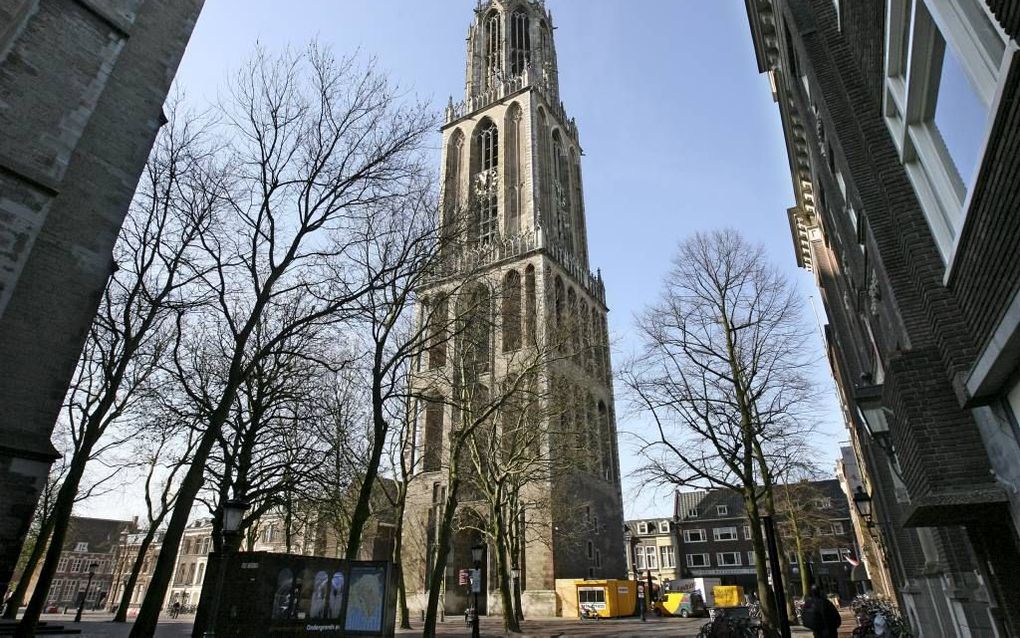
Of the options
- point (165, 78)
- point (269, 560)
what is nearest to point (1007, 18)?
point (269, 560)

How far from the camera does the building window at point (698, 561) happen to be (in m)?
63.0

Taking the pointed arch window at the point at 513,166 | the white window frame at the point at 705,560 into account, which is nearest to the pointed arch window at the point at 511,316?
the pointed arch window at the point at 513,166

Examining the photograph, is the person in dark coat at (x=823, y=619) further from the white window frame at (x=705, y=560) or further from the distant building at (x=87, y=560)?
the distant building at (x=87, y=560)

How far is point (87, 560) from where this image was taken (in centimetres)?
7975

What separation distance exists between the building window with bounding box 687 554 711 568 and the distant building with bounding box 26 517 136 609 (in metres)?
70.3

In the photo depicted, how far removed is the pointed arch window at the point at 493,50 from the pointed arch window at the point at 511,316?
88.0 feet

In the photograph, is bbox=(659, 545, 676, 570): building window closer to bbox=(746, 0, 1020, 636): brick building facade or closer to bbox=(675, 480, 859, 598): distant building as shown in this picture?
bbox=(675, 480, 859, 598): distant building

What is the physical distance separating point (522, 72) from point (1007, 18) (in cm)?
5862

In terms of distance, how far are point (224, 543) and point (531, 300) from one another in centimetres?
3071

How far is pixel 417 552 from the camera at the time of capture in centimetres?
3766

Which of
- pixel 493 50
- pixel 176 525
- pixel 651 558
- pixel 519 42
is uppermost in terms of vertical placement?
pixel 519 42

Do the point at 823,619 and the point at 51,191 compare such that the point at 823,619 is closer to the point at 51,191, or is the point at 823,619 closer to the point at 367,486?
the point at 367,486

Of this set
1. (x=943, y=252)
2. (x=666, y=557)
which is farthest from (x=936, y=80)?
(x=666, y=557)

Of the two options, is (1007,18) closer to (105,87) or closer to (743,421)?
(743,421)
